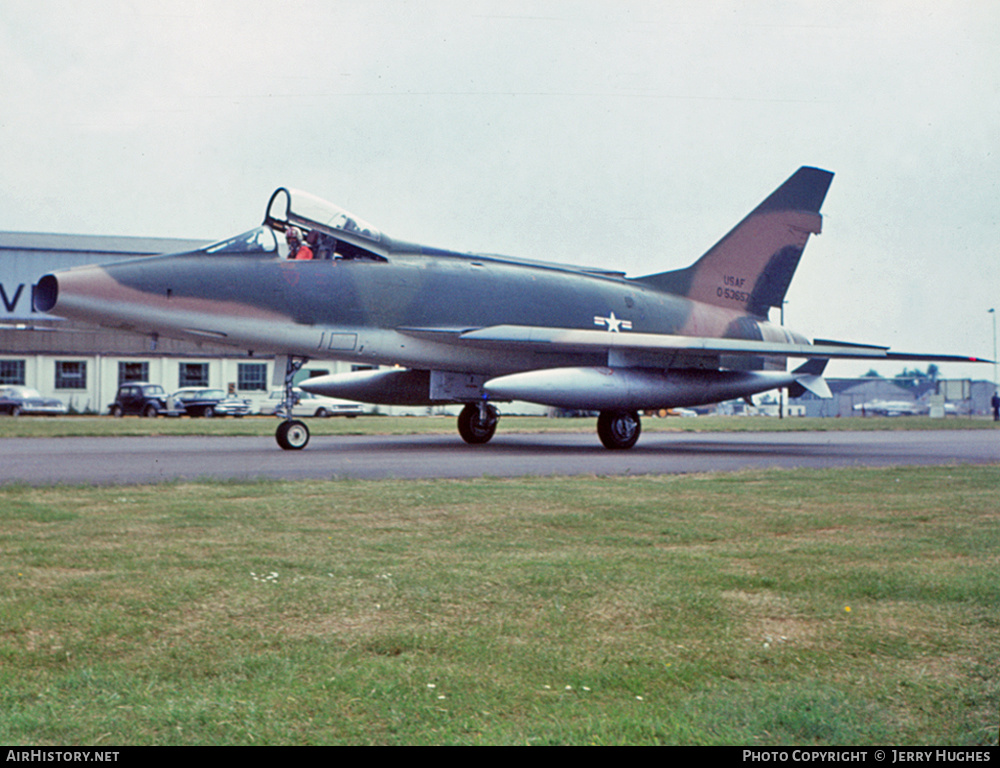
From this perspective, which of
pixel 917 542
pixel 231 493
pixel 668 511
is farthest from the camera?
pixel 231 493

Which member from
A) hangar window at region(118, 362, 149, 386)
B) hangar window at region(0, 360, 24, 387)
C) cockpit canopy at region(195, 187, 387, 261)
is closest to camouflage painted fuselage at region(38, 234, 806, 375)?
cockpit canopy at region(195, 187, 387, 261)

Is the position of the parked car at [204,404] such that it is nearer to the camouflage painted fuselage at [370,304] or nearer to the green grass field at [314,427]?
the green grass field at [314,427]

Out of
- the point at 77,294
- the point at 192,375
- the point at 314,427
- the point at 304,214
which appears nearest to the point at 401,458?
the point at 304,214

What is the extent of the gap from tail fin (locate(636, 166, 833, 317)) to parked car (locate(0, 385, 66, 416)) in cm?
3044

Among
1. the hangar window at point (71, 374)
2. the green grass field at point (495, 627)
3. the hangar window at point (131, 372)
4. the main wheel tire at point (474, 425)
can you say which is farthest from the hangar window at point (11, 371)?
the green grass field at point (495, 627)

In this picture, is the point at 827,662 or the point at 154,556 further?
the point at 154,556

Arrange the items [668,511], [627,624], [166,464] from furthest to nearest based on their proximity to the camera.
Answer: [166,464] < [668,511] < [627,624]

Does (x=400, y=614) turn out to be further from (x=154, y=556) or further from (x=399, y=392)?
(x=399, y=392)

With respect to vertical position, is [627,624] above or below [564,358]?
below

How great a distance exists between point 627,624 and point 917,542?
2639 millimetres

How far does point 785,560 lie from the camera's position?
15.8 ft

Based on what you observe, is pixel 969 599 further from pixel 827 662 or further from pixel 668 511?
pixel 668 511

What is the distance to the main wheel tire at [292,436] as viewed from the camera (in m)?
14.3
